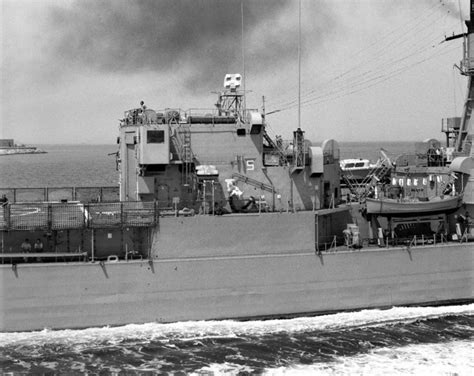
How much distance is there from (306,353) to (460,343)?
4.70 meters

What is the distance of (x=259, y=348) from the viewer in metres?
16.3

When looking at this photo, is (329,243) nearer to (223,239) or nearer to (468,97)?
(223,239)

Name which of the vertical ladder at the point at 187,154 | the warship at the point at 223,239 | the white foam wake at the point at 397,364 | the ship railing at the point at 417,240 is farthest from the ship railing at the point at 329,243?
the vertical ladder at the point at 187,154

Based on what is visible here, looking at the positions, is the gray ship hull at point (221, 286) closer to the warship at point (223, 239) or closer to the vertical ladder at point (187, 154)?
the warship at point (223, 239)

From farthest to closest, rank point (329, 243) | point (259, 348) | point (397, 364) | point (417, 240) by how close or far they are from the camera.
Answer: point (417, 240) < point (329, 243) < point (259, 348) < point (397, 364)

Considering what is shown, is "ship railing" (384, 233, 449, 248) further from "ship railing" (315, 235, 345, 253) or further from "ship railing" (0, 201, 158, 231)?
"ship railing" (0, 201, 158, 231)

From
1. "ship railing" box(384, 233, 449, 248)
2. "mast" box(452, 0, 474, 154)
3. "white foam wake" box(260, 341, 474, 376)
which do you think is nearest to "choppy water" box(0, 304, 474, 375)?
"white foam wake" box(260, 341, 474, 376)

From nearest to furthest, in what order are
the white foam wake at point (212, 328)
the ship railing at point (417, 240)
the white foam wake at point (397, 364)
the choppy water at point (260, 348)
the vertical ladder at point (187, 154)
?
the white foam wake at point (397, 364)
the choppy water at point (260, 348)
the white foam wake at point (212, 328)
the vertical ladder at point (187, 154)
the ship railing at point (417, 240)

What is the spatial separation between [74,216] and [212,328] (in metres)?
5.40

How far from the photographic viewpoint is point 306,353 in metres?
16.0

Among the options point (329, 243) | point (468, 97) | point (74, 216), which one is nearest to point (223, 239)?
point (329, 243)

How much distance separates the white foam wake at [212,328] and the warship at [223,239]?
0.28 m

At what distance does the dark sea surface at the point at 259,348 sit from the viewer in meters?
14.9

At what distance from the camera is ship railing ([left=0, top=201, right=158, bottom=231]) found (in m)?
17.5
